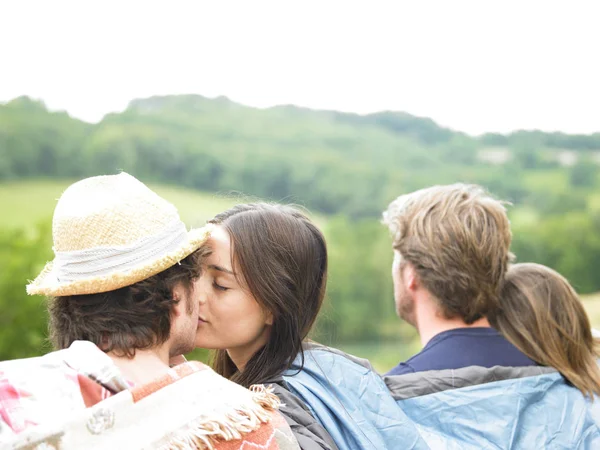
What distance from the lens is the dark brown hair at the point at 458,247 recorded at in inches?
108

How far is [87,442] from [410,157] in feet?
60.2

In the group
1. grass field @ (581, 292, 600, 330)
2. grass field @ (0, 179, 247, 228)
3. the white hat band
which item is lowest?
grass field @ (581, 292, 600, 330)

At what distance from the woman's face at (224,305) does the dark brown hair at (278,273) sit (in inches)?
0.9

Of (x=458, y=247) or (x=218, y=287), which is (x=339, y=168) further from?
(x=218, y=287)

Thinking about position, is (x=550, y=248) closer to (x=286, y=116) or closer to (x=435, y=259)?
(x=435, y=259)

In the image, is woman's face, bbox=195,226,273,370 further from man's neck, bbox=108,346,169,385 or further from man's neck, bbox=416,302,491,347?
man's neck, bbox=416,302,491,347

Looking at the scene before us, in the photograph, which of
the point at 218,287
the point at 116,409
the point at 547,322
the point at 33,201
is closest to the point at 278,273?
the point at 218,287

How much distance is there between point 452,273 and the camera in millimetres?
2766

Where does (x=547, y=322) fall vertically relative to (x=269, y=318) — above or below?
below

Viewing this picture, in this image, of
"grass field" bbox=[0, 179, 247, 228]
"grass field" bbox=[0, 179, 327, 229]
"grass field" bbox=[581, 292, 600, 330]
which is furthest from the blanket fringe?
"grass field" bbox=[0, 179, 247, 228]

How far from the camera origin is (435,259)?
9.14 feet

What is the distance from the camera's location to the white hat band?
1.60 metres

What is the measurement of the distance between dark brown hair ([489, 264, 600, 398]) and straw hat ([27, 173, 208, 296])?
5.14 ft

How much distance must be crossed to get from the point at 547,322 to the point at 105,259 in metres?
1.83
